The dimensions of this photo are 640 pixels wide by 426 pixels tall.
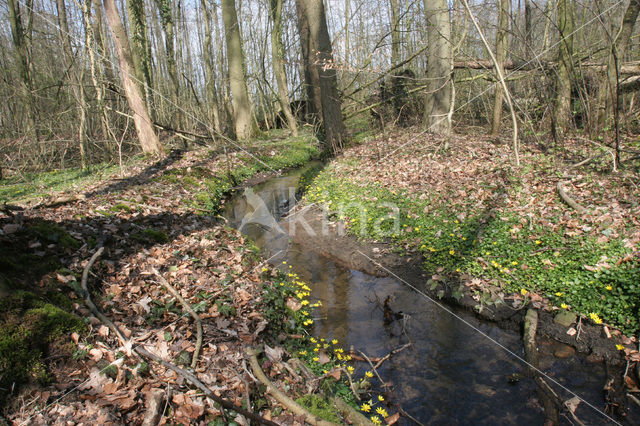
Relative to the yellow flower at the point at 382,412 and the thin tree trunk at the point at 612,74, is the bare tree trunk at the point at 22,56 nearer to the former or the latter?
the yellow flower at the point at 382,412

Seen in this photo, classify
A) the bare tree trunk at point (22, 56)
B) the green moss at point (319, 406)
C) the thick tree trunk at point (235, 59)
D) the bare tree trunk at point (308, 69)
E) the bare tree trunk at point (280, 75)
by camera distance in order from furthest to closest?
the bare tree trunk at point (280, 75)
the thick tree trunk at point (235, 59)
the bare tree trunk at point (308, 69)
the bare tree trunk at point (22, 56)
the green moss at point (319, 406)

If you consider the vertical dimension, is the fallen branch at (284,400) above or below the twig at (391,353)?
above

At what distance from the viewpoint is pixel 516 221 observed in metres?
6.23

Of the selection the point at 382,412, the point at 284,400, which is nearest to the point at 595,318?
the point at 382,412

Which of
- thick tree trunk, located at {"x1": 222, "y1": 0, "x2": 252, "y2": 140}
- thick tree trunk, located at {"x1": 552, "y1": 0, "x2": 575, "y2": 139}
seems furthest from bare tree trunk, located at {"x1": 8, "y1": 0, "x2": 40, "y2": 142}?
thick tree trunk, located at {"x1": 552, "y1": 0, "x2": 575, "y2": 139}

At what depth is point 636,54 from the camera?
10781 mm

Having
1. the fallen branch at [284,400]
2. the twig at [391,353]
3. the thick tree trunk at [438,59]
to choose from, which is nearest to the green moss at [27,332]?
the fallen branch at [284,400]

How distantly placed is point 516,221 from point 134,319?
18.7ft

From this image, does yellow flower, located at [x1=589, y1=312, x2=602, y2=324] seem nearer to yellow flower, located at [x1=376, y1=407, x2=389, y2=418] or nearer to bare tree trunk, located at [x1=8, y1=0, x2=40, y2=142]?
yellow flower, located at [x1=376, y1=407, x2=389, y2=418]

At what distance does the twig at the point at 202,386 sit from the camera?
284 cm

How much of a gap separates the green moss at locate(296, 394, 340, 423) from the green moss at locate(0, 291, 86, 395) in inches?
80.5

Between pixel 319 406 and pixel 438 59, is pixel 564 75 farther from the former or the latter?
pixel 319 406

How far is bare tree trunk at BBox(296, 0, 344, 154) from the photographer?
515 inches

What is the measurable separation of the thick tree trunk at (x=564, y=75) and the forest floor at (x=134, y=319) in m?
7.84
